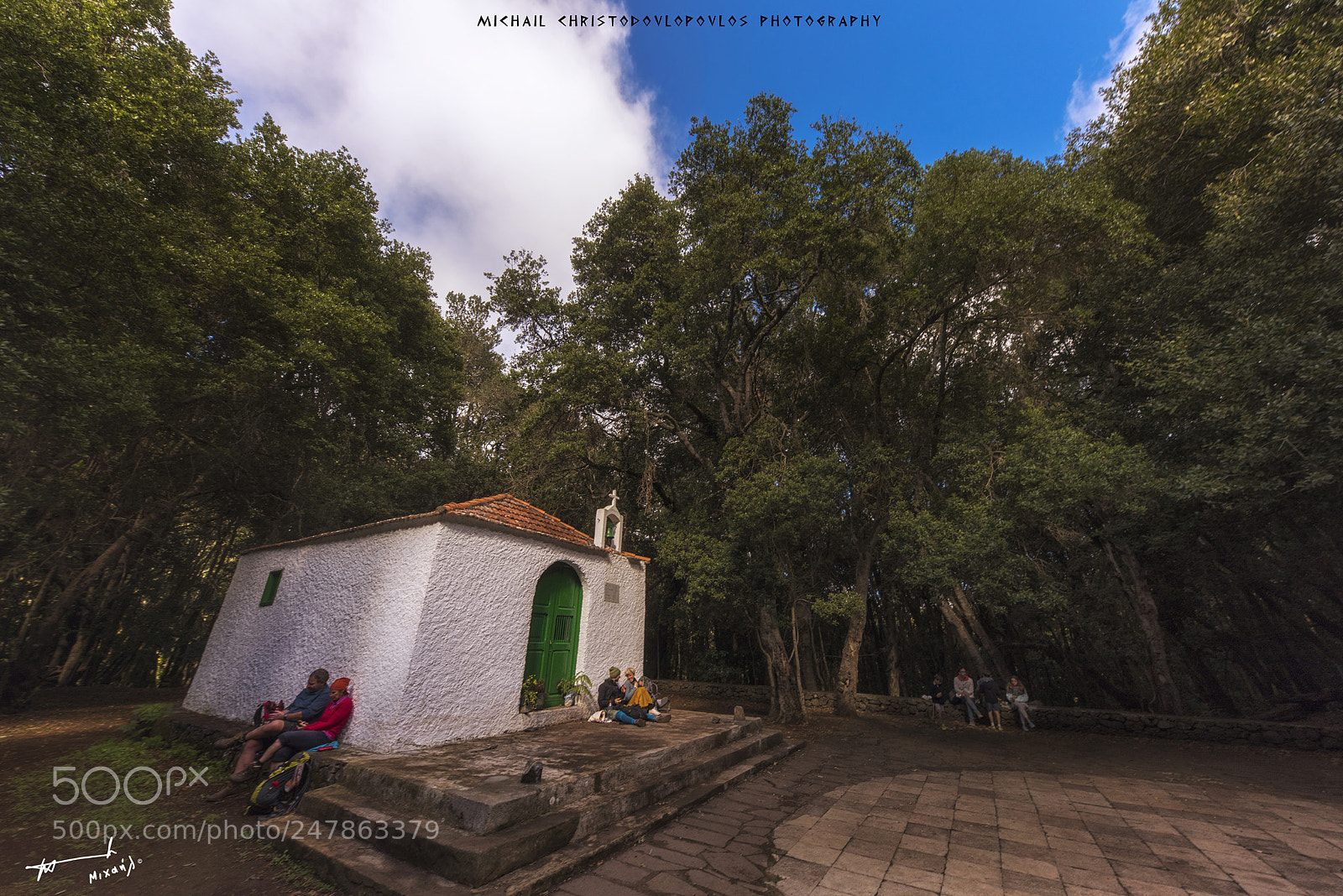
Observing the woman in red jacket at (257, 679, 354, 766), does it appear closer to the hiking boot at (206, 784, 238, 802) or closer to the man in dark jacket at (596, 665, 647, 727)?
the hiking boot at (206, 784, 238, 802)

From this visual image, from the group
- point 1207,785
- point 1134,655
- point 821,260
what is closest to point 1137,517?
point 1134,655

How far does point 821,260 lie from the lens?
35.1ft

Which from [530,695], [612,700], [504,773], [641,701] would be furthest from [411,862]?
[641,701]

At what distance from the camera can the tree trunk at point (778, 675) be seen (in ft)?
35.3

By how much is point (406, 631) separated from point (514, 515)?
2.17 meters

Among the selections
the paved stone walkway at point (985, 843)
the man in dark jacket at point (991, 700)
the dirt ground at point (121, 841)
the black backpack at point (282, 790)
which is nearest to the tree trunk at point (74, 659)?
the dirt ground at point (121, 841)

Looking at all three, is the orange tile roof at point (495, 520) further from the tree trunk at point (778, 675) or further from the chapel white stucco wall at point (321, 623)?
the tree trunk at point (778, 675)

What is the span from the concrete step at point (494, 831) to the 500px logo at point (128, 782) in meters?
2.54

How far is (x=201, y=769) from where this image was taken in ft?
19.0

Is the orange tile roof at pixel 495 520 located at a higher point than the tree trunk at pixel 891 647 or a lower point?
higher

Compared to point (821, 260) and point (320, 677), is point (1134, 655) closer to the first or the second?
point (821, 260)

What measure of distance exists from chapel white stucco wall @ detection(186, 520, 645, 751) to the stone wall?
7843 mm

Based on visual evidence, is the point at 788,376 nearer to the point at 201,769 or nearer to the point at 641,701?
the point at 641,701
